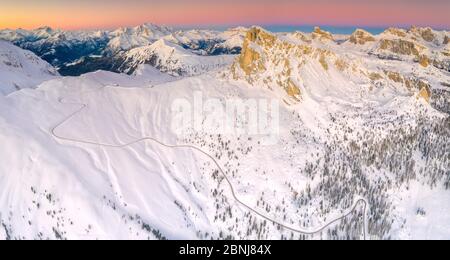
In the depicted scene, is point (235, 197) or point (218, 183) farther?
point (218, 183)

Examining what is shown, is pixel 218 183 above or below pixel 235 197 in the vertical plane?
above

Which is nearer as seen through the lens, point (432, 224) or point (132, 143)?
point (432, 224)

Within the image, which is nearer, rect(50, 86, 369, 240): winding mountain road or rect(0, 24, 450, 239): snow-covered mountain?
rect(0, 24, 450, 239): snow-covered mountain

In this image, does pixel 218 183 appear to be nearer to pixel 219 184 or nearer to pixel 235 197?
pixel 219 184

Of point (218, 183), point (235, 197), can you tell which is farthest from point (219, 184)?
point (235, 197)

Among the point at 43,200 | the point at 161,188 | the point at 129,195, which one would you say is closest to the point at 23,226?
the point at 43,200

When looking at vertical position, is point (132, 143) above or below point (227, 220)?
above

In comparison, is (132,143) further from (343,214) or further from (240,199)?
(343,214)

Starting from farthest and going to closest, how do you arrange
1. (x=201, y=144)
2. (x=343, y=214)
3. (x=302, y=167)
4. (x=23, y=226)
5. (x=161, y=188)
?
(x=201, y=144) < (x=302, y=167) < (x=161, y=188) < (x=343, y=214) < (x=23, y=226)

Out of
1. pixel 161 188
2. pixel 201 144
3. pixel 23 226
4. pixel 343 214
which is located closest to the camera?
pixel 23 226

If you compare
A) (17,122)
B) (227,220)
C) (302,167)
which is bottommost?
(227,220)

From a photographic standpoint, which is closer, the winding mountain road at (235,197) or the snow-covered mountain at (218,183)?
the snow-covered mountain at (218,183)
